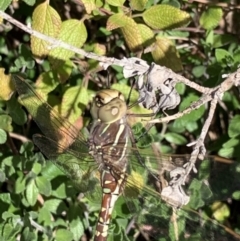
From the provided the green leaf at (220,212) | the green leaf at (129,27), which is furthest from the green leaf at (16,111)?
the green leaf at (220,212)

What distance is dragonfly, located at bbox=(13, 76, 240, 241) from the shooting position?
6.25ft

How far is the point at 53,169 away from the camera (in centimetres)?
230

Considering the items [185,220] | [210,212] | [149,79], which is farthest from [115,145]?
[210,212]

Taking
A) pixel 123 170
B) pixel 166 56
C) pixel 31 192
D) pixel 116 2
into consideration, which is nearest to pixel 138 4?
pixel 116 2

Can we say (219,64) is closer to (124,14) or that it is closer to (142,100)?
(124,14)

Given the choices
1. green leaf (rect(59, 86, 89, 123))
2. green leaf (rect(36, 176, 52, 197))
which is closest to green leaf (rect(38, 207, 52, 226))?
green leaf (rect(36, 176, 52, 197))

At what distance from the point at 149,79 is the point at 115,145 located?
415mm

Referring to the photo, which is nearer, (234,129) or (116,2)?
(116,2)

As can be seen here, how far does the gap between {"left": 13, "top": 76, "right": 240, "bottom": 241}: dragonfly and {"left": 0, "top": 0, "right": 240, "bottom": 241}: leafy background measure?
0.36ft

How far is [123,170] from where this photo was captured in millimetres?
1999

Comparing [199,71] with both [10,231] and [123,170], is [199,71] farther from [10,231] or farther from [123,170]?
[10,231]

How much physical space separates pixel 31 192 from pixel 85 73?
0.41 metres

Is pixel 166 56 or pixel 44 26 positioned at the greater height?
pixel 44 26

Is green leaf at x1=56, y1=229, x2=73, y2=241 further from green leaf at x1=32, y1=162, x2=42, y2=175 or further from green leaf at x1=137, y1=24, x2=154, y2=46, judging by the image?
green leaf at x1=137, y1=24, x2=154, y2=46
